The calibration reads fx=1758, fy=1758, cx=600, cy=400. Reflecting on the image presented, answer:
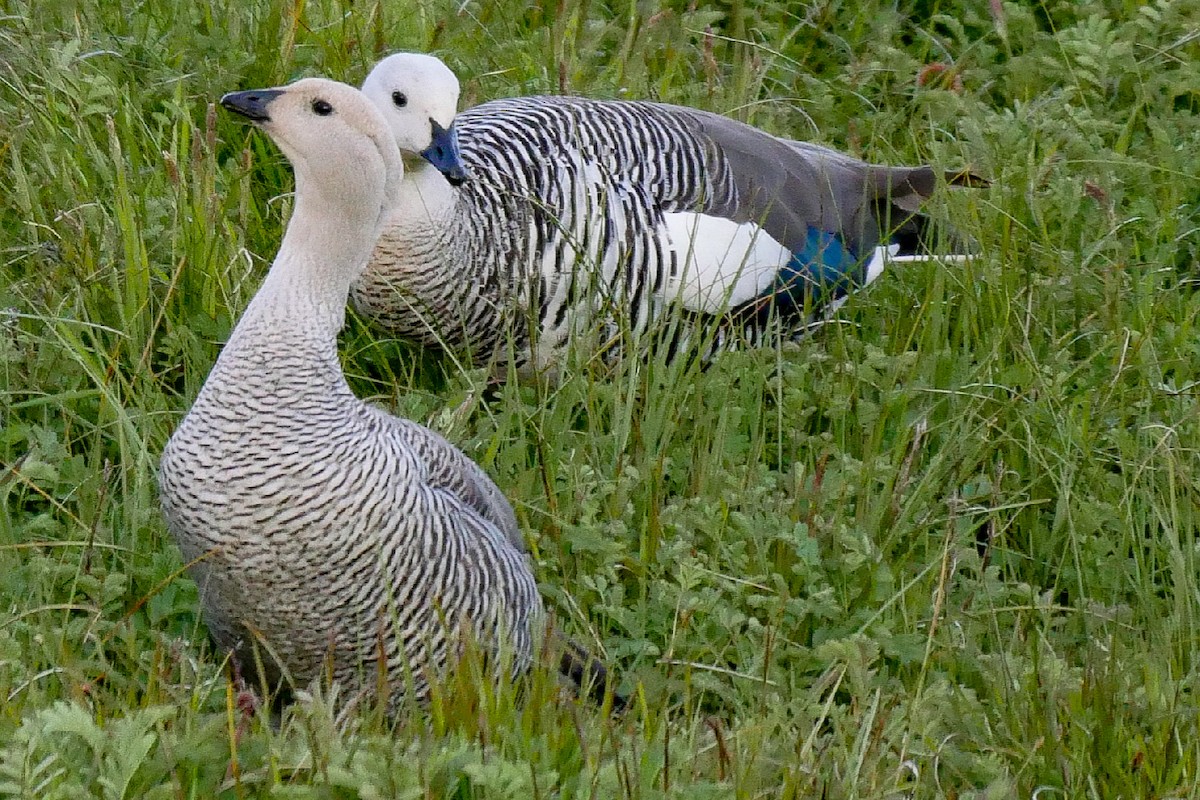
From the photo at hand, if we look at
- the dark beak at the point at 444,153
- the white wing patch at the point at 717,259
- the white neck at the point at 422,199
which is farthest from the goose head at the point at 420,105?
the white wing patch at the point at 717,259

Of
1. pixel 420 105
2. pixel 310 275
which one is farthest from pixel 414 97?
pixel 310 275

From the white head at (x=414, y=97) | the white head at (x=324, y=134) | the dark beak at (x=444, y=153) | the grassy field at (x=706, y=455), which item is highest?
the white head at (x=324, y=134)

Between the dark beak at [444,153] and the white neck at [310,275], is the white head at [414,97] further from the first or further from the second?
the white neck at [310,275]

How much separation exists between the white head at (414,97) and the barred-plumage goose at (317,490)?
3.35 ft

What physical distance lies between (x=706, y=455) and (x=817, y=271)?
130cm

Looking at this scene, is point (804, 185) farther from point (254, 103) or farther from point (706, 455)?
point (254, 103)

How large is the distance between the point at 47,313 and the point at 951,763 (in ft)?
8.01

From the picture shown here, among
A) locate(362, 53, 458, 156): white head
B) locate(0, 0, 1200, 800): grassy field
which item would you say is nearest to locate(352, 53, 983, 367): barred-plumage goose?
locate(362, 53, 458, 156): white head

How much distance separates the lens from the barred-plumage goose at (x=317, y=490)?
10.2 feet

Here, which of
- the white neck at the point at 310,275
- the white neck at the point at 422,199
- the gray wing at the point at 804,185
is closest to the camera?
the white neck at the point at 310,275

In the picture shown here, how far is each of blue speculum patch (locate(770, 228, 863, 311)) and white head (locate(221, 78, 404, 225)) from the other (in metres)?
1.92

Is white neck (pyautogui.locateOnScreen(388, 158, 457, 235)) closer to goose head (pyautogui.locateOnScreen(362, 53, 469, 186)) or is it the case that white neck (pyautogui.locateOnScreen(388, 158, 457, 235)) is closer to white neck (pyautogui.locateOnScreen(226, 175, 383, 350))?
goose head (pyautogui.locateOnScreen(362, 53, 469, 186))

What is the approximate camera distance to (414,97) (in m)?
4.42

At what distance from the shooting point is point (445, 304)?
4629 mm
